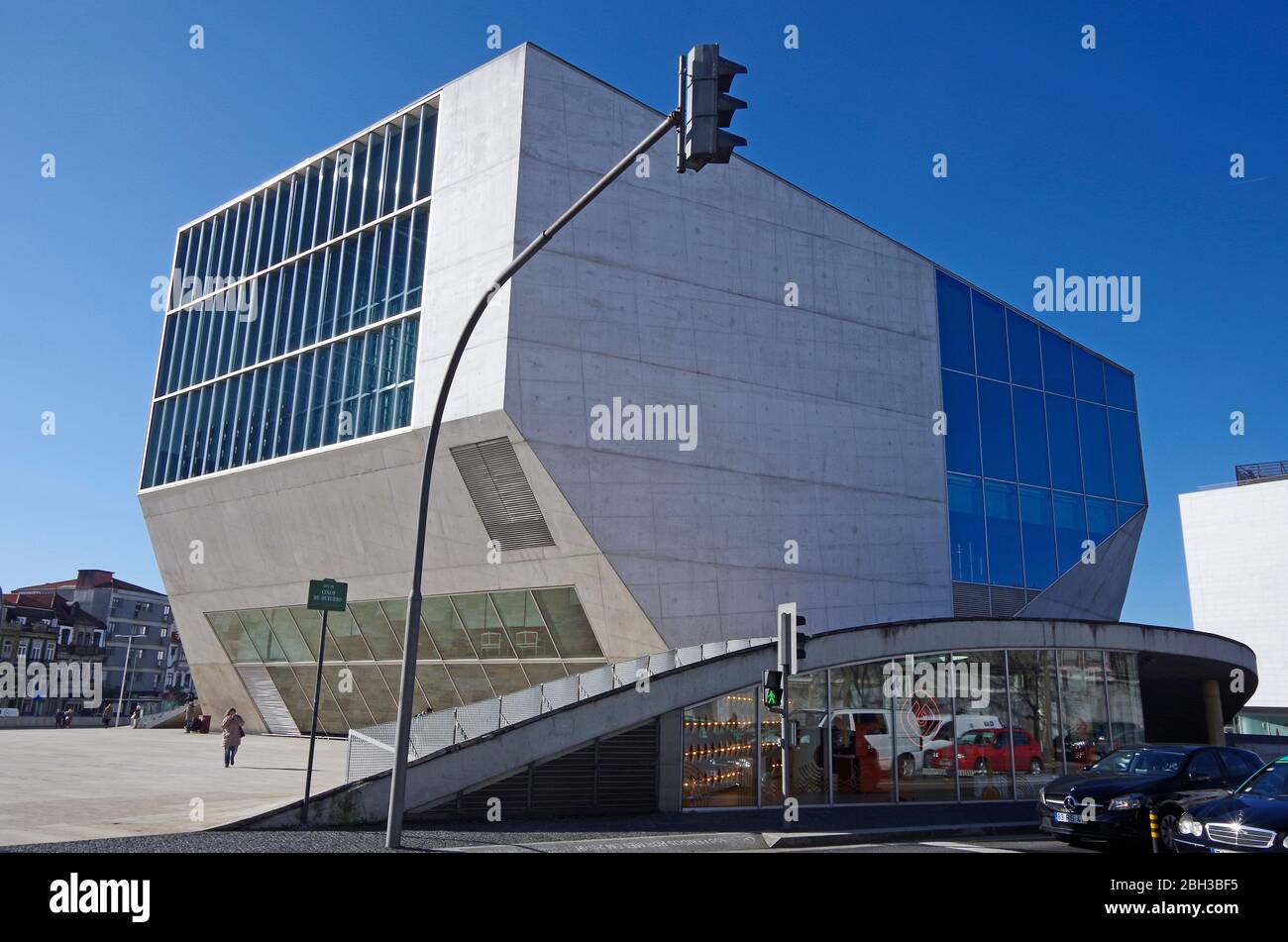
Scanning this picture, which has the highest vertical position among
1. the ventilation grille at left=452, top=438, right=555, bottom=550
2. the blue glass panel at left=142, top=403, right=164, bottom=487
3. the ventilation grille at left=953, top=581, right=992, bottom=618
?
the blue glass panel at left=142, top=403, right=164, bottom=487

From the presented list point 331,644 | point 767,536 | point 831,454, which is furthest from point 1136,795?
point 331,644

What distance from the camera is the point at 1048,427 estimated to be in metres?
36.2

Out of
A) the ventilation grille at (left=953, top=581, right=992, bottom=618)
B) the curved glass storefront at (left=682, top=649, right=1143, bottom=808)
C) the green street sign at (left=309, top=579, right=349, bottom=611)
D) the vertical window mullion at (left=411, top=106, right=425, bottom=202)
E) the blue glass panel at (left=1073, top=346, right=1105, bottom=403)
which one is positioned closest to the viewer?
the green street sign at (left=309, top=579, right=349, bottom=611)

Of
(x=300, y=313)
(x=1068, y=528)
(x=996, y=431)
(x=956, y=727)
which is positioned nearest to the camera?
(x=956, y=727)

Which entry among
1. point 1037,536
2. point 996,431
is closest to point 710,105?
point 996,431

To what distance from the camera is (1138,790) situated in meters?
13.6

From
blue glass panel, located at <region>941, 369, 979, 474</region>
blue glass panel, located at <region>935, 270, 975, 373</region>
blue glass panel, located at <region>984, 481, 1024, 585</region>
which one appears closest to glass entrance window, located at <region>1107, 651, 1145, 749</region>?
blue glass panel, located at <region>984, 481, 1024, 585</region>

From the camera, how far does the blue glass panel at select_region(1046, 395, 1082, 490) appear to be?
36062 mm

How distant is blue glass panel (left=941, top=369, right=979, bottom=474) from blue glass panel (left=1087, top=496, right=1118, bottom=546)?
6436mm

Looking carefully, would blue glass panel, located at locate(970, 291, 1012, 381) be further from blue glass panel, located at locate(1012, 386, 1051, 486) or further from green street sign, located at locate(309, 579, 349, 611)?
green street sign, located at locate(309, 579, 349, 611)

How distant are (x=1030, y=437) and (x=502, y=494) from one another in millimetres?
20401

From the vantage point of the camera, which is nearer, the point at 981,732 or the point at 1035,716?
the point at 981,732

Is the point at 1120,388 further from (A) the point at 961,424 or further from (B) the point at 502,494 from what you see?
(B) the point at 502,494

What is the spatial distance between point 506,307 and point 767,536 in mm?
9823
